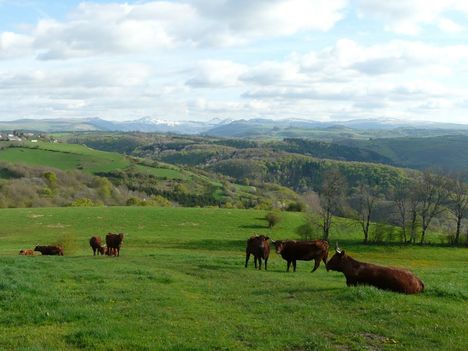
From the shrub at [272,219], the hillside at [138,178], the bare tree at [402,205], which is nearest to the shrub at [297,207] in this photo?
the shrub at [272,219]

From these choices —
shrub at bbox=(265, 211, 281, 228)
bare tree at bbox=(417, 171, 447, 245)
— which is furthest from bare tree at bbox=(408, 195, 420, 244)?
shrub at bbox=(265, 211, 281, 228)

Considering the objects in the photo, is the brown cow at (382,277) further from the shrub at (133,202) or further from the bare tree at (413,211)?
the shrub at (133,202)

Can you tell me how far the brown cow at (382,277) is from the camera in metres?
17.3

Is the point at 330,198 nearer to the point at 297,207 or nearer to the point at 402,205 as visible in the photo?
the point at 402,205

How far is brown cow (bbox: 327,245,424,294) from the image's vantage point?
17.3 metres

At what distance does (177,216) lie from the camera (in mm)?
78438

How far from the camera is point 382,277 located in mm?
17656

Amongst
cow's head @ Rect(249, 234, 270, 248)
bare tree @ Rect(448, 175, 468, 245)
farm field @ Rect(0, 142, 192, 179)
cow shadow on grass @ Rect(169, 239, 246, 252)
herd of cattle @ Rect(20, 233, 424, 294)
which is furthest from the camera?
farm field @ Rect(0, 142, 192, 179)

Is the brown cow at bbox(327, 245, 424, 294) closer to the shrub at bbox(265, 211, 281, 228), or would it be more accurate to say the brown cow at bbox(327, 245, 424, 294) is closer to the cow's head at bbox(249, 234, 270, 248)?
the cow's head at bbox(249, 234, 270, 248)

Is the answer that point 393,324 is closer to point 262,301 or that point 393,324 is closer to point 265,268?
point 262,301

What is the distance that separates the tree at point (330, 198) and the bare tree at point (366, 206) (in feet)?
12.1

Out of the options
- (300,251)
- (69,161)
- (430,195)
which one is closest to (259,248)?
(300,251)

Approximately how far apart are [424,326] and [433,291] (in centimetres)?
524

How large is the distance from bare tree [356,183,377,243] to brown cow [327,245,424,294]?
52.7 m
